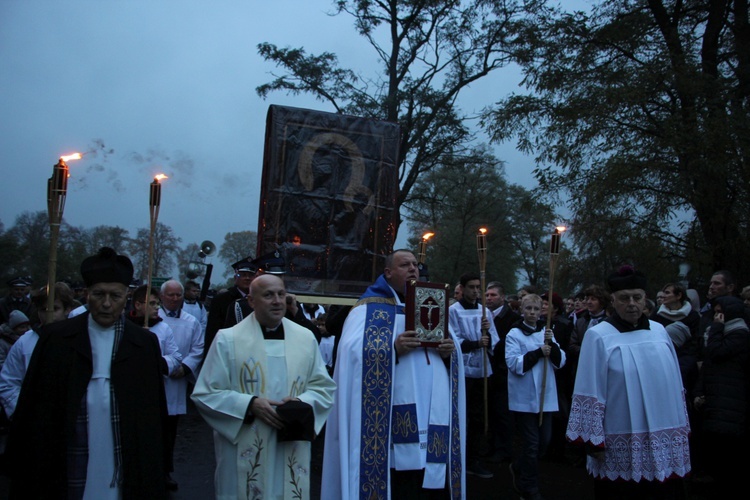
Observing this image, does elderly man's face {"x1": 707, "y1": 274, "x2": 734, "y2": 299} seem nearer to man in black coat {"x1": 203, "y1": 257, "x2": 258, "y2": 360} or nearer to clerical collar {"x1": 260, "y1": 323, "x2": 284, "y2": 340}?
man in black coat {"x1": 203, "y1": 257, "x2": 258, "y2": 360}

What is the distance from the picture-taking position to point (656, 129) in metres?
13.5

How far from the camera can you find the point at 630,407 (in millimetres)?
4977

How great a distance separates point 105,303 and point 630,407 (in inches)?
139

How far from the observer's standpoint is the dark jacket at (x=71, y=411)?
3717 mm

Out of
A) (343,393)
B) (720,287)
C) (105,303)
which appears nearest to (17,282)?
(343,393)

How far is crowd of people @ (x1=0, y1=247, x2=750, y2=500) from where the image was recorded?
388 cm

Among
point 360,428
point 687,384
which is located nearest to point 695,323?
point 687,384

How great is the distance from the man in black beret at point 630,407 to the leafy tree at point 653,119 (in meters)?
7.72

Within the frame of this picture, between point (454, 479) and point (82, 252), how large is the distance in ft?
→ 156

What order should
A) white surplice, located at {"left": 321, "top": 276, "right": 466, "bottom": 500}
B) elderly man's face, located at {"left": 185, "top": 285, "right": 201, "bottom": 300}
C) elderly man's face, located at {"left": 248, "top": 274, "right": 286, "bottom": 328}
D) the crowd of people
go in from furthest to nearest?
elderly man's face, located at {"left": 185, "top": 285, "right": 201, "bottom": 300}, white surplice, located at {"left": 321, "top": 276, "right": 466, "bottom": 500}, elderly man's face, located at {"left": 248, "top": 274, "right": 286, "bottom": 328}, the crowd of people

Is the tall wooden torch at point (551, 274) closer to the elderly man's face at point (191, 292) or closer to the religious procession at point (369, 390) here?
the religious procession at point (369, 390)

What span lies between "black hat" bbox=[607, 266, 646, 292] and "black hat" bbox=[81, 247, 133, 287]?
10.9 feet

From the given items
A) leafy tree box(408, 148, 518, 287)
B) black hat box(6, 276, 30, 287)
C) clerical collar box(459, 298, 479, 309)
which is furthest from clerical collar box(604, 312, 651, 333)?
leafy tree box(408, 148, 518, 287)

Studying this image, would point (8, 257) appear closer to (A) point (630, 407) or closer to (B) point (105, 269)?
(B) point (105, 269)
